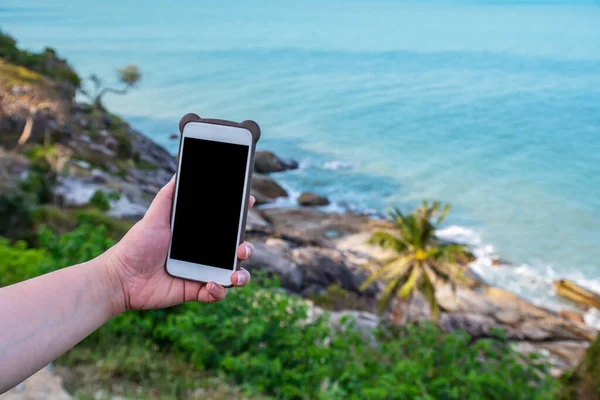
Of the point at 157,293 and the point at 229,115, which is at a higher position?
the point at 157,293

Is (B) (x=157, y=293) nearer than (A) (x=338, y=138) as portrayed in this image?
Yes

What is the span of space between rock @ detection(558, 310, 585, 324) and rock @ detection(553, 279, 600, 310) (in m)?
1.55

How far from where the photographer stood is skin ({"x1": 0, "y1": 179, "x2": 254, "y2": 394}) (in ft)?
5.51

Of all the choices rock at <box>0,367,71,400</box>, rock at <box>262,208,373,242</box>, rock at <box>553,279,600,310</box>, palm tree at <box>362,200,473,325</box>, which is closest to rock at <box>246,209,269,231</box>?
rock at <box>262,208,373,242</box>

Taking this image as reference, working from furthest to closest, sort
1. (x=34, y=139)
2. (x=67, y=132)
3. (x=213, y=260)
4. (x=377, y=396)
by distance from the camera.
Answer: (x=67, y=132), (x=34, y=139), (x=377, y=396), (x=213, y=260)

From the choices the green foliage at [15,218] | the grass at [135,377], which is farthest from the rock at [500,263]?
the grass at [135,377]

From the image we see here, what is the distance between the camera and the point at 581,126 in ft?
181

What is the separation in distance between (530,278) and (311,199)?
1486cm

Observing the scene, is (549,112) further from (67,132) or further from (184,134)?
(184,134)

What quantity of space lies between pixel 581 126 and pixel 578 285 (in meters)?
27.5

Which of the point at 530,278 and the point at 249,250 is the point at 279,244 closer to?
the point at 530,278

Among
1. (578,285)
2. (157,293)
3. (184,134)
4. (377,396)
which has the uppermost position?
(184,134)

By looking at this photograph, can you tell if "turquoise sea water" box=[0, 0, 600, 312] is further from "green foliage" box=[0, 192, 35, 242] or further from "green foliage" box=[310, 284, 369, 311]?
"green foliage" box=[0, 192, 35, 242]

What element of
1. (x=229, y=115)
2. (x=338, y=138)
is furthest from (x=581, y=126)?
(x=229, y=115)
